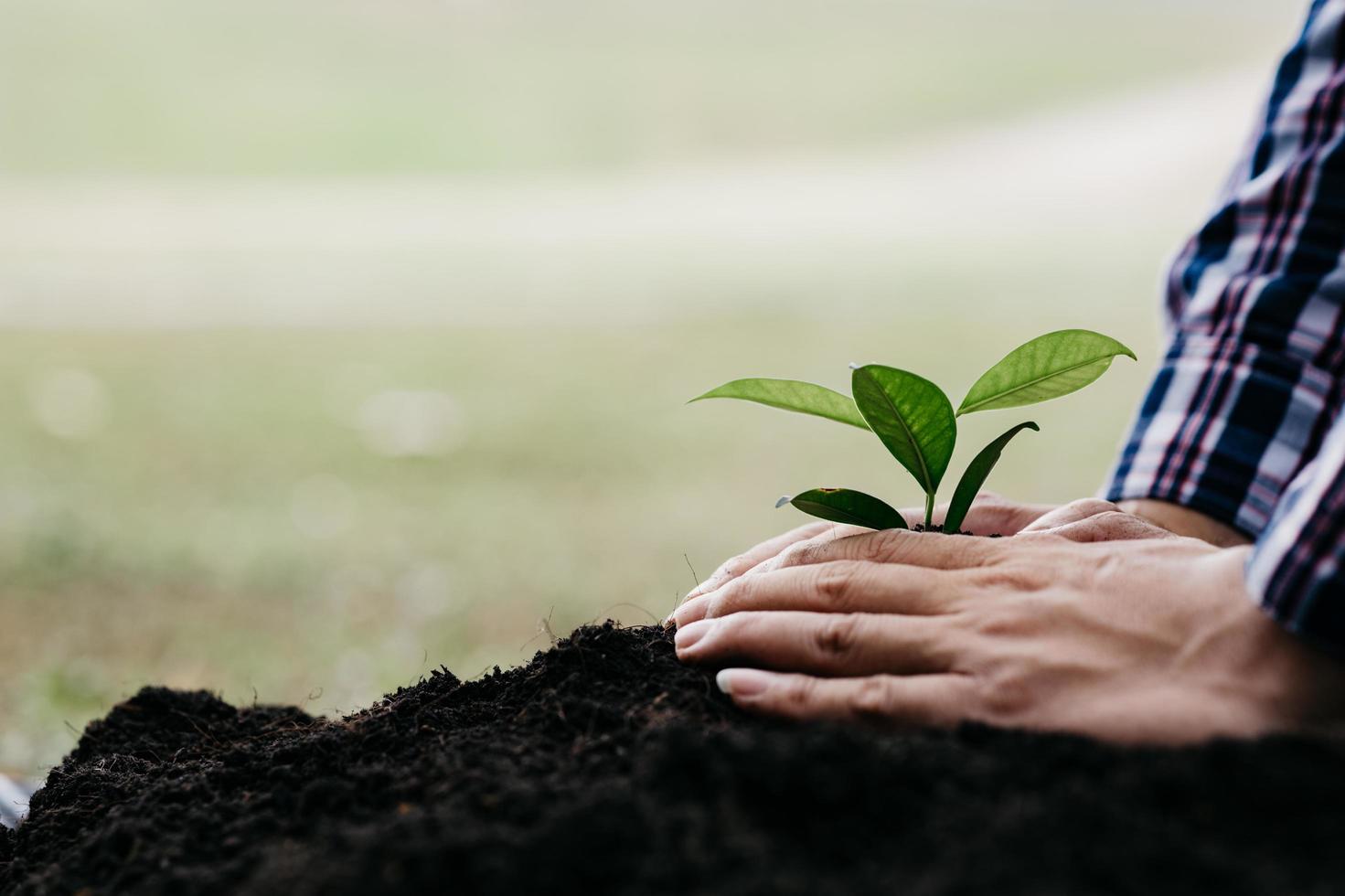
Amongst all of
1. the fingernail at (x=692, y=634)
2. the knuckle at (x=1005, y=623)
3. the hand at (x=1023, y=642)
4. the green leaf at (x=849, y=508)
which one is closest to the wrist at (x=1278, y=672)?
the hand at (x=1023, y=642)

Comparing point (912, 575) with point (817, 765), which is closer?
point (817, 765)

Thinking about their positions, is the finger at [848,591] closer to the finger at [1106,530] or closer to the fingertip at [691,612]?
the fingertip at [691,612]

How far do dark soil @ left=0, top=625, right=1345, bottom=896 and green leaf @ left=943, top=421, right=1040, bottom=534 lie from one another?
0.36m

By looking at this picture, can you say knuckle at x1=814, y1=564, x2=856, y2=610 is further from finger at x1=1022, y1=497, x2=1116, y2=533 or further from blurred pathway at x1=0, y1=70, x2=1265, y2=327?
blurred pathway at x1=0, y1=70, x2=1265, y2=327

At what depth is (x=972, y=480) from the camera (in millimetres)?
1249

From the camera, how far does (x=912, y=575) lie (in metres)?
1.11

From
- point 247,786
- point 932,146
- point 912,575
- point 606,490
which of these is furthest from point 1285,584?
point 932,146

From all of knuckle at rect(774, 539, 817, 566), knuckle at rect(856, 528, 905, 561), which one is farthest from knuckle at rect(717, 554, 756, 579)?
knuckle at rect(856, 528, 905, 561)

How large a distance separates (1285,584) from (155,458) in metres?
4.53

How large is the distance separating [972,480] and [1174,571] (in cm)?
26

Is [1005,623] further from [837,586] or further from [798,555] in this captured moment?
[798,555]

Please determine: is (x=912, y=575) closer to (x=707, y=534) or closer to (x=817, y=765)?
(x=817, y=765)

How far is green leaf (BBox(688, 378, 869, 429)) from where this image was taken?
3.84 ft

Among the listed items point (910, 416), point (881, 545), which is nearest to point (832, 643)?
point (881, 545)
